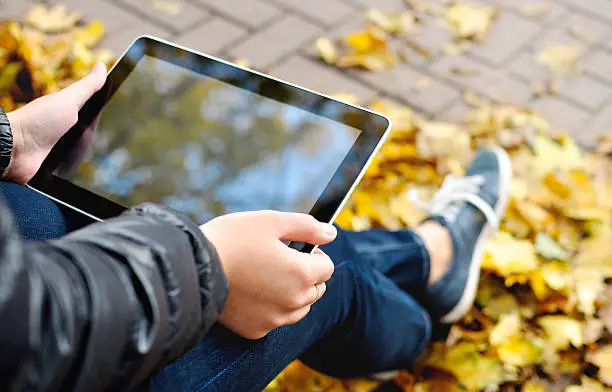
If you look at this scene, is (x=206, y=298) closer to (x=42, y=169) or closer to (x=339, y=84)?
(x=42, y=169)

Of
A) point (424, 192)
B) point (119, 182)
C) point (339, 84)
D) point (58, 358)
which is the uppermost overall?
point (58, 358)

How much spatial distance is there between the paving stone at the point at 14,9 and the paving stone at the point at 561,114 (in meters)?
1.90

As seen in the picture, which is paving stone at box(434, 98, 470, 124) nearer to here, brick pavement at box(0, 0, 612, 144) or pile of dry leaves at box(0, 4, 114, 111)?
brick pavement at box(0, 0, 612, 144)

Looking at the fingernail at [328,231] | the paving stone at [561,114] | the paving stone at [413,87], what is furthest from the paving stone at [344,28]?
the fingernail at [328,231]

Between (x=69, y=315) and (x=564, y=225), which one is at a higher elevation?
(x=69, y=315)

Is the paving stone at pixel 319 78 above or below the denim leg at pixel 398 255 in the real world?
above

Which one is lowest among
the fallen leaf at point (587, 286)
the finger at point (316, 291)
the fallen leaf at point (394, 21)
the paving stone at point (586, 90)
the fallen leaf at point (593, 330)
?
the fallen leaf at point (593, 330)

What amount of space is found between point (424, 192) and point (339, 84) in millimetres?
554

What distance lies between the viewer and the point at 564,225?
6.18 feet

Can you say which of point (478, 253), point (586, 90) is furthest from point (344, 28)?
point (478, 253)

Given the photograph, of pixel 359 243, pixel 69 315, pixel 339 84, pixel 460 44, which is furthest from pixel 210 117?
pixel 460 44

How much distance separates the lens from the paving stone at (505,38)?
2.42 meters

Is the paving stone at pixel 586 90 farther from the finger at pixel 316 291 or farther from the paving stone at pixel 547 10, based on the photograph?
the finger at pixel 316 291

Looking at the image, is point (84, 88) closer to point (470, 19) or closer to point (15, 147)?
point (15, 147)
